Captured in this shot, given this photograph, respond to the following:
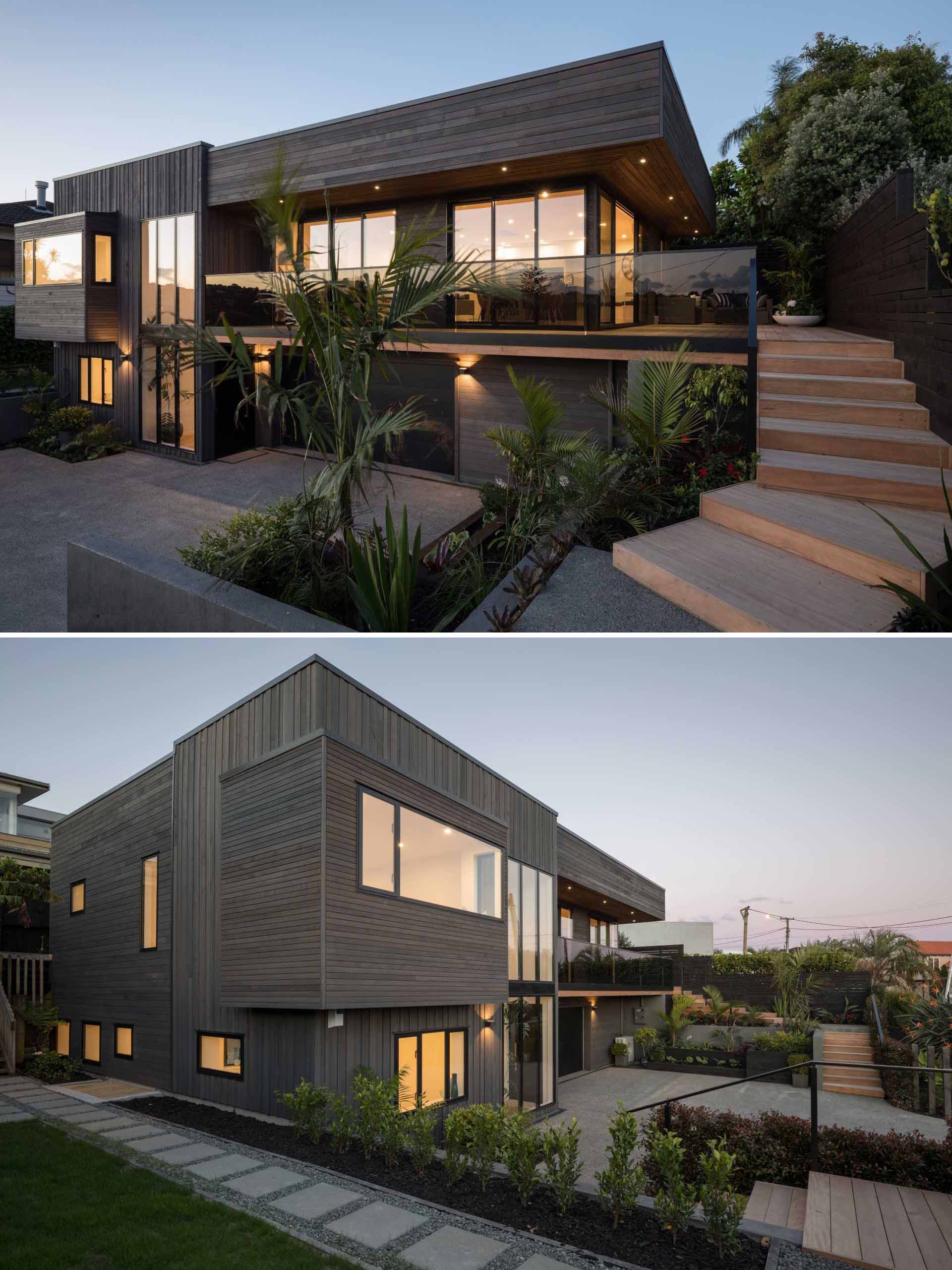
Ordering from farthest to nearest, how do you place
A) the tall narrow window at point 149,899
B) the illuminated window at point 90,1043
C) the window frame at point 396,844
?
the illuminated window at point 90,1043 < the tall narrow window at point 149,899 < the window frame at point 396,844

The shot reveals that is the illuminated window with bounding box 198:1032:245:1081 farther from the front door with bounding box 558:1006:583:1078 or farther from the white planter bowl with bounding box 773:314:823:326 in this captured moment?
the white planter bowl with bounding box 773:314:823:326

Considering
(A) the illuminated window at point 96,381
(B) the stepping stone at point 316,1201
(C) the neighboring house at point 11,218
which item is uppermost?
(C) the neighboring house at point 11,218

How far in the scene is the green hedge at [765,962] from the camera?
17344mm

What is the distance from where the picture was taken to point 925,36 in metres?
16.4

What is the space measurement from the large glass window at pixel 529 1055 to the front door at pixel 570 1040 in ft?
9.15

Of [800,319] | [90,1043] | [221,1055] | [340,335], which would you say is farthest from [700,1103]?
[340,335]

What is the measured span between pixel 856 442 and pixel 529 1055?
9.48m

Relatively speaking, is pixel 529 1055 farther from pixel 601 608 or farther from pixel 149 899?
pixel 601 608

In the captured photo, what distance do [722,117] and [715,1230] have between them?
3446 centimetres

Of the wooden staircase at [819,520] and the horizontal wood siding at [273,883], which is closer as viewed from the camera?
the wooden staircase at [819,520]

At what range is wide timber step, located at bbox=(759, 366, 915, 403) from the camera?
7750 mm

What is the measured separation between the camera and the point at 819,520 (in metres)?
6.21

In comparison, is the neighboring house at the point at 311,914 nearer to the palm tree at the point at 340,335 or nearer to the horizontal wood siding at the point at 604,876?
the horizontal wood siding at the point at 604,876

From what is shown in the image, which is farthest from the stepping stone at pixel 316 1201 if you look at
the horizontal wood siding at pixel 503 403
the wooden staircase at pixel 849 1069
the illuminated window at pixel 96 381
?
the illuminated window at pixel 96 381
